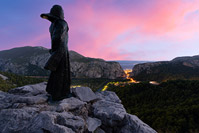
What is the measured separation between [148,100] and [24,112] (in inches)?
1273

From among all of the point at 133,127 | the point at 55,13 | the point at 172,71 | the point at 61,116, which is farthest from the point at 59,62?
the point at 172,71

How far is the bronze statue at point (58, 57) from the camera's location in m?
6.12

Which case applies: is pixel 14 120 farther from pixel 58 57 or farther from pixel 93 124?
pixel 58 57

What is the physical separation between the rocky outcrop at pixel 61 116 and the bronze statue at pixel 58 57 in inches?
30.9

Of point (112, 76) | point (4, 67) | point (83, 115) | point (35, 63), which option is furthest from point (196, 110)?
point (4, 67)

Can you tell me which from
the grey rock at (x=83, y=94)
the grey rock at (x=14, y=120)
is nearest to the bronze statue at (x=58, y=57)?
the grey rock at (x=83, y=94)

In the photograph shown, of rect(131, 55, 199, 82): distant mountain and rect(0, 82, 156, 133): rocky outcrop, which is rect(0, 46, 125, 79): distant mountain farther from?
rect(0, 82, 156, 133): rocky outcrop

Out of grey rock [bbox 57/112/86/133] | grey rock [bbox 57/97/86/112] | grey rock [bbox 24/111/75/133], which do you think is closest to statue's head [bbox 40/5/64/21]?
grey rock [bbox 57/97/86/112]

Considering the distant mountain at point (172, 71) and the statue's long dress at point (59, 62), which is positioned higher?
the statue's long dress at point (59, 62)

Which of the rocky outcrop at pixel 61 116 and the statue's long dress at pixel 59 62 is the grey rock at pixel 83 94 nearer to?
the rocky outcrop at pixel 61 116

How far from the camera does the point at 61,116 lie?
4.11 m

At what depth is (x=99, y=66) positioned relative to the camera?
572 feet

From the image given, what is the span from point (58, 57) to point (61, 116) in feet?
12.0

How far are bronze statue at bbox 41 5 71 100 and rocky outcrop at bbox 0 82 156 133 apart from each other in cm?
78
